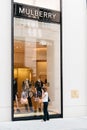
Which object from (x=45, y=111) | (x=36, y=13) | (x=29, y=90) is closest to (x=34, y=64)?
(x=29, y=90)

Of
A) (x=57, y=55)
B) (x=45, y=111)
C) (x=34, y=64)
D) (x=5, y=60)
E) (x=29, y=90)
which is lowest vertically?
(x=45, y=111)

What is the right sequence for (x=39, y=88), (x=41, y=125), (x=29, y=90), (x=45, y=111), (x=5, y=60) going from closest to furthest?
(x=41, y=125)
(x=45, y=111)
(x=5, y=60)
(x=29, y=90)
(x=39, y=88)

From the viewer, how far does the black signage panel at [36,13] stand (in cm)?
2050

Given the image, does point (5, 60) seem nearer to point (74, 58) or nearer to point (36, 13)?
point (36, 13)

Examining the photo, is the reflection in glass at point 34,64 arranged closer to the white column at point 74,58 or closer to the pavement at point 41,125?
the white column at point 74,58

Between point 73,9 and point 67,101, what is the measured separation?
5.02 m

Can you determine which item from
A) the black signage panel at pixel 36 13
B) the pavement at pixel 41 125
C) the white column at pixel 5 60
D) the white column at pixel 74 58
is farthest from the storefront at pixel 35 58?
the pavement at pixel 41 125

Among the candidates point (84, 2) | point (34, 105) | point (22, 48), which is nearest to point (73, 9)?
point (84, 2)

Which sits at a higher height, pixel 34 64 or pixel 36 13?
pixel 36 13

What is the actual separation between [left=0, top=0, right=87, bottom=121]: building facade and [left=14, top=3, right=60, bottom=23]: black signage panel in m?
0.21

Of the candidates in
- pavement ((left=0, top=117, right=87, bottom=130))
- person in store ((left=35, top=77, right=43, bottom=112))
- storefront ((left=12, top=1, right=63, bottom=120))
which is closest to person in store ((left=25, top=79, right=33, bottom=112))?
storefront ((left=12, top=1, right=63, bottom=120))

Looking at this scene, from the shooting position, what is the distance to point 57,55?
2212 cm

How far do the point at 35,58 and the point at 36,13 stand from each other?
7.41 feet

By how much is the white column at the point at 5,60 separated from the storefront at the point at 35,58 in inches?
9.9
